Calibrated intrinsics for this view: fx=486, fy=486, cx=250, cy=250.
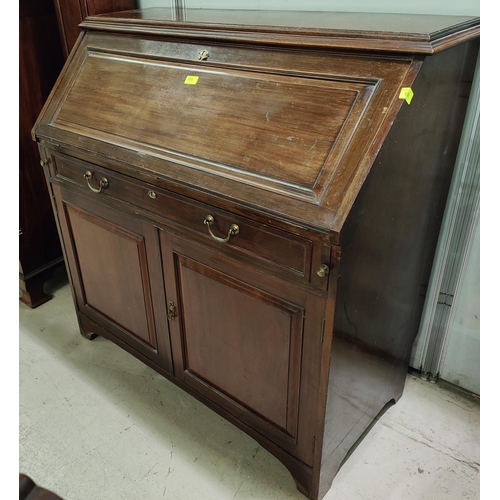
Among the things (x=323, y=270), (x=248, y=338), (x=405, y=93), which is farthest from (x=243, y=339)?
(x=405, y=93)

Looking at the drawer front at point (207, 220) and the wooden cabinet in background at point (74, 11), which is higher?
the wooden cabinet in background at point (74, 11)

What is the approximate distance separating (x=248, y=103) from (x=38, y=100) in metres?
1.27

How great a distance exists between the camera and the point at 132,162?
1372 millimetres

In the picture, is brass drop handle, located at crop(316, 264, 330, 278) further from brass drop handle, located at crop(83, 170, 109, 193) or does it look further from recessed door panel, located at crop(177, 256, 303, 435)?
brass drop handle, located at crop(83, 170, 109, 193)

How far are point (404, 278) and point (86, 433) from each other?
47.9 inches

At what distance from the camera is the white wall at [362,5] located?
1.38 m

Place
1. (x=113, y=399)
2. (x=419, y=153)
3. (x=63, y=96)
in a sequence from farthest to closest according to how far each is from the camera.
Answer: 1. (x=113, y=399)
2. (x=63, y=96)
3. (x=419, y=153)

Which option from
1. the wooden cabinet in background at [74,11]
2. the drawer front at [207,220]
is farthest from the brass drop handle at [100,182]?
the wooden cabinet in background at [74,11]

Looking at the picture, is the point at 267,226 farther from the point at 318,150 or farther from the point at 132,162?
the point at 132,162

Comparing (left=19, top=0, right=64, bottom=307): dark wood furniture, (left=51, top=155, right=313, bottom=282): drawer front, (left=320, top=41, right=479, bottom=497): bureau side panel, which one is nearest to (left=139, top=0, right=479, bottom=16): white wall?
(left=320, top=41, right=479, bottom=497): bureau side panel

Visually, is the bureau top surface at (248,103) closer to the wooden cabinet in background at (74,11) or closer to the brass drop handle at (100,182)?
the brass drop handle at (100,182)

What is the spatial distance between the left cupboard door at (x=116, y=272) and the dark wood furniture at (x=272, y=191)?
0.04 feet

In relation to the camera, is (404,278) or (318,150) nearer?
(318,150)

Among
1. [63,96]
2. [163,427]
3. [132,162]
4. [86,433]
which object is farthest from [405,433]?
[63,96]
